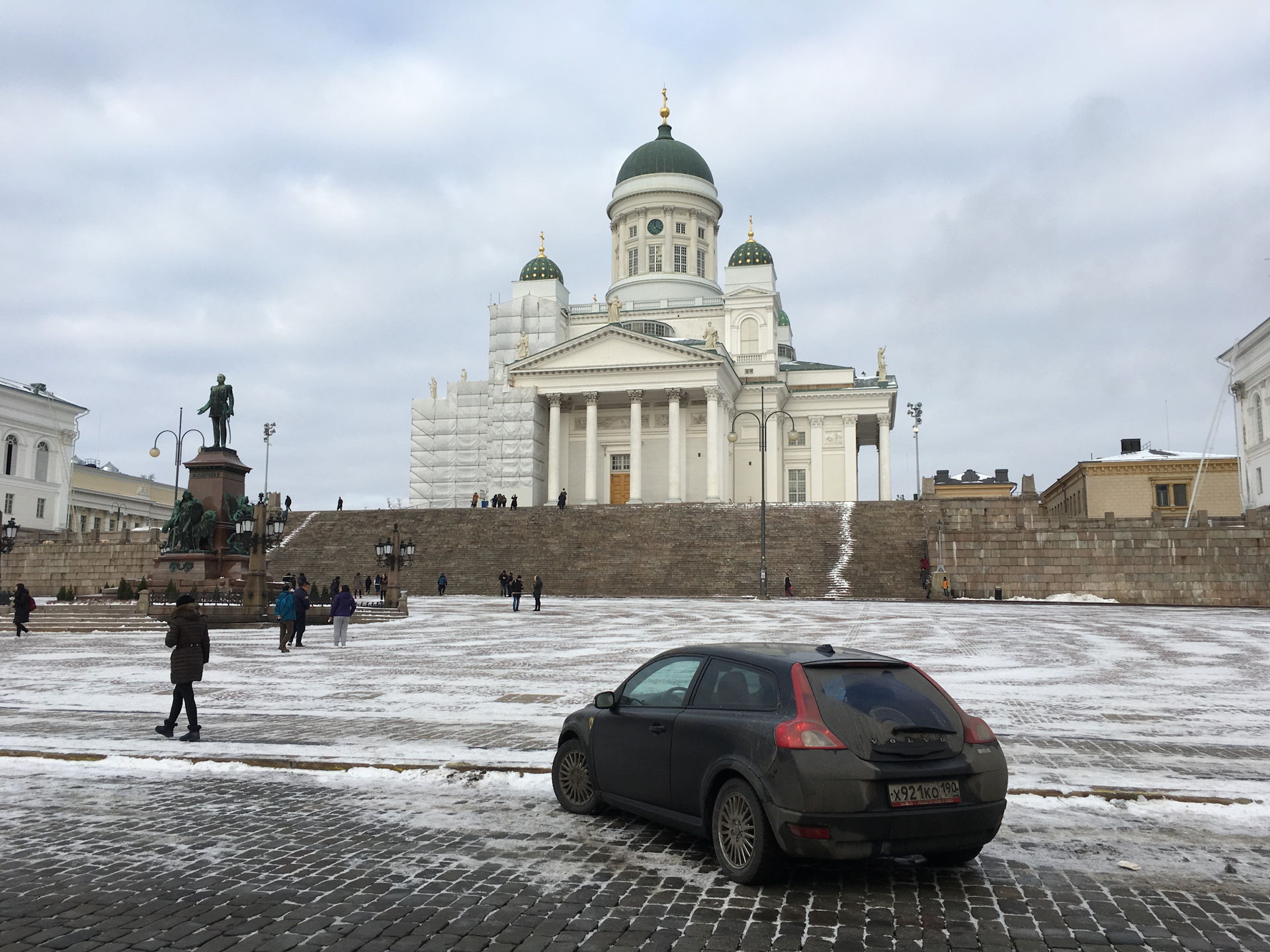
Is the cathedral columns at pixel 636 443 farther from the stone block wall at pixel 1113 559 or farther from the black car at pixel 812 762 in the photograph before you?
the black car at pixel 812 762

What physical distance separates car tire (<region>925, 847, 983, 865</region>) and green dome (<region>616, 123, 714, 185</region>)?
77.8 metres

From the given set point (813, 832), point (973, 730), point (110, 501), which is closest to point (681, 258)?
point (110, 501)

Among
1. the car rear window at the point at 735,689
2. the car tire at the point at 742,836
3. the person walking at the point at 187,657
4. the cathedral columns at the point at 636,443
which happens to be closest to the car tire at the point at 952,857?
the car tire at the point at 742,836

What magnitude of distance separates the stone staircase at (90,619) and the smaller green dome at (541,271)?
5080 centimetres

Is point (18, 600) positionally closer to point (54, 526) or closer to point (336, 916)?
point (336, 916)

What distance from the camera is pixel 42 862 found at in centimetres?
591

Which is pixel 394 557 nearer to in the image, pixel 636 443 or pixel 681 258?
pixel 636 443

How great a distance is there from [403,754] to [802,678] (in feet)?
15.5

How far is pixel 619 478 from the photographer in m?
69.4

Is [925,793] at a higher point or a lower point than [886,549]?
lower

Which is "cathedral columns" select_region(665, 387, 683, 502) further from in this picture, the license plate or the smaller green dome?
the license plate

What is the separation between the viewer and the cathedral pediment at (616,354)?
207 feet

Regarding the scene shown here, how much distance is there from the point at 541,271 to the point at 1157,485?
151 ft

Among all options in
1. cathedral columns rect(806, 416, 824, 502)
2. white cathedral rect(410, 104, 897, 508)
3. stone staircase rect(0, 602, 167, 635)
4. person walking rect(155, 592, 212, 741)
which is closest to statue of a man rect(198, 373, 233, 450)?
stone staircase rect(0, 602, 167, 635)
